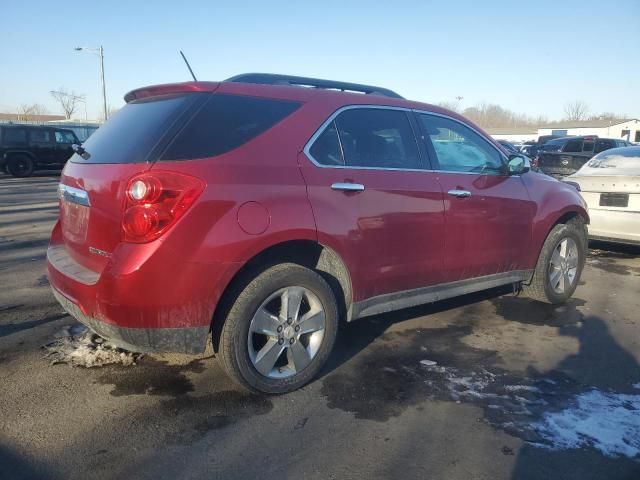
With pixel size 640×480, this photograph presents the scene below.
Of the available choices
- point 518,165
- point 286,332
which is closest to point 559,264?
point 518,165

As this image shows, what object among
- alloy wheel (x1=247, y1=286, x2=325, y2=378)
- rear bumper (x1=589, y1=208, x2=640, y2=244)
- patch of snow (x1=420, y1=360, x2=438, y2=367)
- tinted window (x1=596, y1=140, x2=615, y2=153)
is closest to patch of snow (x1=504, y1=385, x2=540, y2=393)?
patch of snow (x1=420, y1=360, x2=438, y2=367)

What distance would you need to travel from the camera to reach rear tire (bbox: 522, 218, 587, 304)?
4.92m

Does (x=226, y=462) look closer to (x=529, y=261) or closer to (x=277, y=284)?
(x=277, y=284)

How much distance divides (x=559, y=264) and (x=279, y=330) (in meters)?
3.22

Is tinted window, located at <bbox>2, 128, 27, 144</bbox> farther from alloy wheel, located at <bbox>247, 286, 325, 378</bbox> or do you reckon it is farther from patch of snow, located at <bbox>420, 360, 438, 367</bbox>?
patch of snow, located at <bbox>420, 360, 438, 367</bbox>

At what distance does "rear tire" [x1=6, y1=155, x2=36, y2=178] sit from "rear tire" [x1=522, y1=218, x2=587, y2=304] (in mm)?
18604

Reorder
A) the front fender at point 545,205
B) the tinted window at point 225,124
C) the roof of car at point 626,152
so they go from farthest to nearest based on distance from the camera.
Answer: the roof of car at point 626,152 → the front fender at point 545,205 → the tinted window at point 225,124

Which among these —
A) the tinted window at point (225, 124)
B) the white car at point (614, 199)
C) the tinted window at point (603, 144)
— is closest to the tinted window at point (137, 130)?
the tinted window at point (225, 124)

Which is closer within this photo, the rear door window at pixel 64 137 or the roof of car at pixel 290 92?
the roof of car at pixel 290 92

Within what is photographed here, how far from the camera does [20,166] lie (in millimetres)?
18594

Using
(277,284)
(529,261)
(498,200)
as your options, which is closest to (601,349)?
(529,261)

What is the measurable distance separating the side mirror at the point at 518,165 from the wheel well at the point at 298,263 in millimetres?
2000

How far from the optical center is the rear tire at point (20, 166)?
1838cm

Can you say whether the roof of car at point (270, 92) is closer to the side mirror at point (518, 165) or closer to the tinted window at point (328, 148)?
Answer: the tinted window at point (328, 148)
